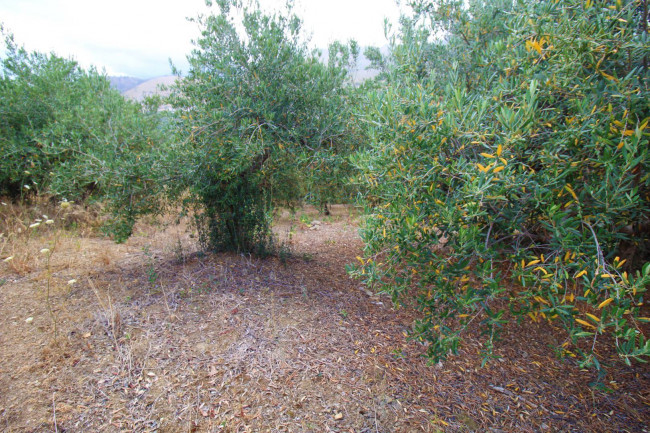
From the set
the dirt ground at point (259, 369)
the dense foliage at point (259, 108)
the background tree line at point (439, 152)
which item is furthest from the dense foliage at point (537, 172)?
the dense foliage at point (259, 108)

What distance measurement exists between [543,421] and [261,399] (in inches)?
91.4

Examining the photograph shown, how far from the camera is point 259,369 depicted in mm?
3115

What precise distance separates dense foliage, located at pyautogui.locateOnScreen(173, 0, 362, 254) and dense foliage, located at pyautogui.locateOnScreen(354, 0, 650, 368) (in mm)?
1581

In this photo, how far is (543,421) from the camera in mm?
2863

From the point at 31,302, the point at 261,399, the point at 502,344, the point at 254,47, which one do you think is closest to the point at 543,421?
the point at 502,344

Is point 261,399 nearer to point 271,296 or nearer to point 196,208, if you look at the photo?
point 271,296

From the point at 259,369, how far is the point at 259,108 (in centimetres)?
265

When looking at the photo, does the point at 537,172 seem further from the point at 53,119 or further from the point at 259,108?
the point at 53,119

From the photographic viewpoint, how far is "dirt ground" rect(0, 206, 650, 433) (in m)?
2.72

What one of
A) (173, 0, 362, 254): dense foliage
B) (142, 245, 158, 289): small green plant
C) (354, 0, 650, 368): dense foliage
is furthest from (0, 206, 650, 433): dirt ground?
(173, 0, 362, 254): dense foliage

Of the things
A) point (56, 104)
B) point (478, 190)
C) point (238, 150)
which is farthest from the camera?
point (56, 104)

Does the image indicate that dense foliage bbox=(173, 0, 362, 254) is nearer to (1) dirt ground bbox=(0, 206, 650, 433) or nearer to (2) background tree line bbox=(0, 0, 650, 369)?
(2) background tree line bbox=(0, 0, 650, 369)

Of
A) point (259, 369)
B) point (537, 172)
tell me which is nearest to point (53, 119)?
point (259, 369)

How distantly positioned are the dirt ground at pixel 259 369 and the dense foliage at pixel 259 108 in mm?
1460
